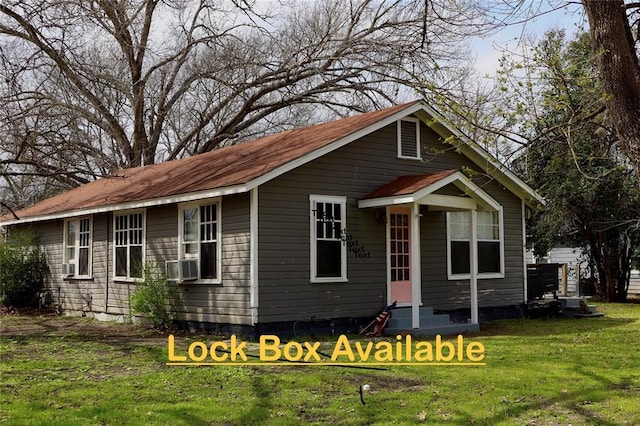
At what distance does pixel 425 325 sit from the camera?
46.8ft

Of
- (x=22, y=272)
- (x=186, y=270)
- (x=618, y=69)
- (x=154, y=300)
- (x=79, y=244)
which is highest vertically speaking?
(x=618, y=69)

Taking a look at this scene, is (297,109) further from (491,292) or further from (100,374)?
(100,374)

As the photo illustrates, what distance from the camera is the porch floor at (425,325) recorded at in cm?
1380

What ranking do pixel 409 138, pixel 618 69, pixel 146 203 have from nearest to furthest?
1. pixel 618 69
2. pixel 146 203
3. pixel 409 138

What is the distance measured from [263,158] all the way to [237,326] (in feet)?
11.2

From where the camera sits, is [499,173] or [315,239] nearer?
[315,239]

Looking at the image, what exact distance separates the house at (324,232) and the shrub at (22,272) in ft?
9.07

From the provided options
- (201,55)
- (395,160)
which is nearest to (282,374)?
(395,160)

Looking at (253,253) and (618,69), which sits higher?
(618,69)

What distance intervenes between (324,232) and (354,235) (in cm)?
70

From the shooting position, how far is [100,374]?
949 centimetres

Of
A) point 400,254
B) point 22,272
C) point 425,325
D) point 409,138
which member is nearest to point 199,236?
point 400,254

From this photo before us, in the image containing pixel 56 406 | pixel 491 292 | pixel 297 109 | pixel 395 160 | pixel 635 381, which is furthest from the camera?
pixel 297 109
